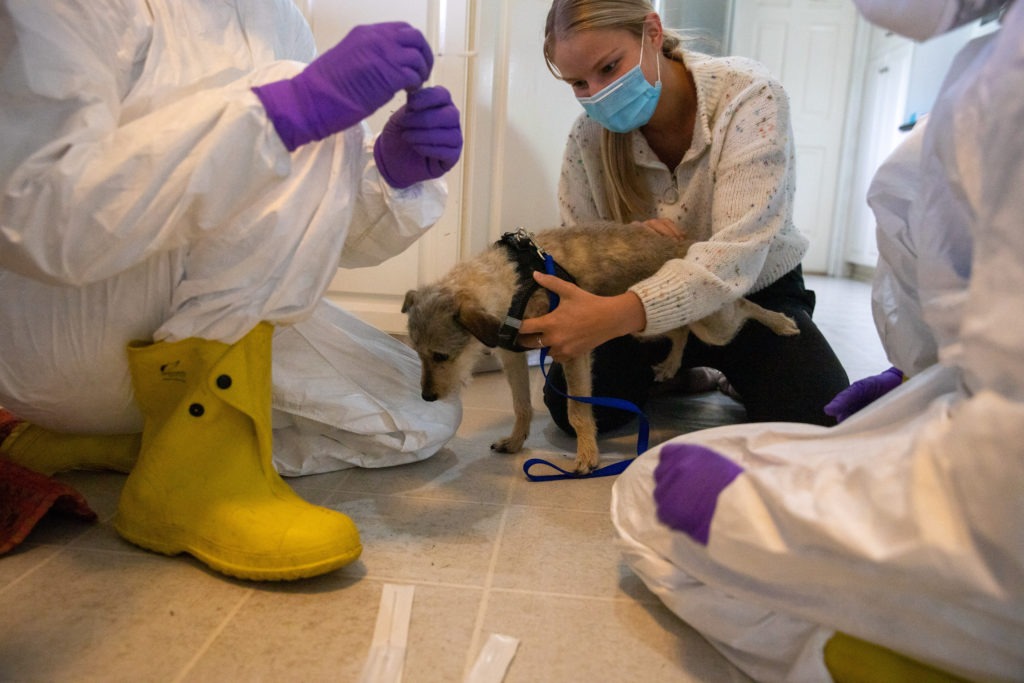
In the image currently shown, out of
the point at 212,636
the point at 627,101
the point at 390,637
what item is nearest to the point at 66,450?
the point at 212,636

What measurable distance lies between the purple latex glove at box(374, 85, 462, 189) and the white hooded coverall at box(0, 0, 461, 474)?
48 millimetres

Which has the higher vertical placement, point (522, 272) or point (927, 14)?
point (927, 14)

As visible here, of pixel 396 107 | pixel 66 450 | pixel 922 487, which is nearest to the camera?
pixel 922 487

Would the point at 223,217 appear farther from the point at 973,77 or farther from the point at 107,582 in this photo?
the point at 973,77

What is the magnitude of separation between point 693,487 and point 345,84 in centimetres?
93

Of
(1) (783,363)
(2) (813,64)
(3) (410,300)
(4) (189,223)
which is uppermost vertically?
(2) (813,64)

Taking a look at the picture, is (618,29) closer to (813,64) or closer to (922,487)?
(922,487)

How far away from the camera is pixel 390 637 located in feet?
3.90

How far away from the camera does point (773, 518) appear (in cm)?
87

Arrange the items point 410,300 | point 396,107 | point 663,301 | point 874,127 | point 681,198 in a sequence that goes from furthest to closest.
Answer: point 874,127 < point 396,107 < point 681,198 < point 410,300 < point 663,301

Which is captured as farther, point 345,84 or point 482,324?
point 482,324

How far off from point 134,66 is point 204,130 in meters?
0.39

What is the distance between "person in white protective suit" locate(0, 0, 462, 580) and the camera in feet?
3.81

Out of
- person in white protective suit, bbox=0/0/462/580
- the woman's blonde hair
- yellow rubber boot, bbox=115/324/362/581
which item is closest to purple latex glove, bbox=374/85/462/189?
person in white protective suit, bbox=0/0/462/580
